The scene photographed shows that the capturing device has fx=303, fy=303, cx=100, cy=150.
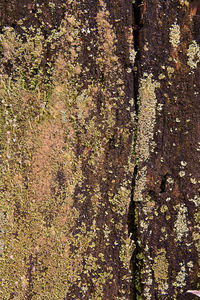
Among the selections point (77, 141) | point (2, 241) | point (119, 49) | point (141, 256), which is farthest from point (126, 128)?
point (2, 241)

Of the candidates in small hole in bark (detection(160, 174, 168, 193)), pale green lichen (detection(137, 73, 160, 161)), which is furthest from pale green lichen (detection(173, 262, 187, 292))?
pale green lichen (detection(137, 73, 160, 161))

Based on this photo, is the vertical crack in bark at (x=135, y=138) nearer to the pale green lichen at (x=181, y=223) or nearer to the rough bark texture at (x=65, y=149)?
the rough bark texture at (x=65, y=149)

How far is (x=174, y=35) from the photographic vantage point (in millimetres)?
1161

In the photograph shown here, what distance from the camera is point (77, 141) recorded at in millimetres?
1185

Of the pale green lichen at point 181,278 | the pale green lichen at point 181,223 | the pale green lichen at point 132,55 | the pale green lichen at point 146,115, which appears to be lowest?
the pale green lichen at point 181,278

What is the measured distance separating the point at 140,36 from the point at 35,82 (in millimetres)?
439

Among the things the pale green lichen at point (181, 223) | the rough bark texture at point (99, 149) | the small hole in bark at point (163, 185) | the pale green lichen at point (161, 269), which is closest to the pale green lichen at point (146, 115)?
the rough bark texture at point (99, 149)

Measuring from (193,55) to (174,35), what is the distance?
0.11 meters

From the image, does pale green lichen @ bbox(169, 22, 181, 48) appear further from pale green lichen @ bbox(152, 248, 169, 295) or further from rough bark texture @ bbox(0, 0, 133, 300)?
pale green lichen @ bbox(152, 248, 169, 295)

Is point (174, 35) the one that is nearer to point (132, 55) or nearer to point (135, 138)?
point (132, 55)

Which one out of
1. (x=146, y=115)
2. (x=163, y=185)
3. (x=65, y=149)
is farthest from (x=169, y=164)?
(x=65, y=149)

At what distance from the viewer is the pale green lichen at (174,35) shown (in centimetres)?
116

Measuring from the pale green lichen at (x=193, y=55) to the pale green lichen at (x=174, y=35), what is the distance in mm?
57

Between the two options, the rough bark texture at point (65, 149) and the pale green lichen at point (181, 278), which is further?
the pale green lichen at point (181, 278)
